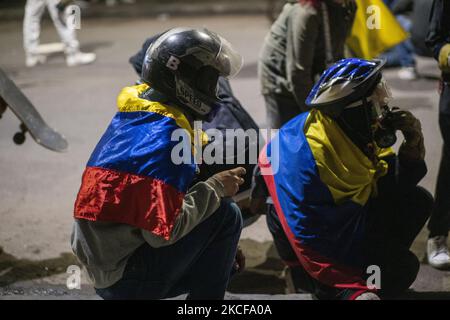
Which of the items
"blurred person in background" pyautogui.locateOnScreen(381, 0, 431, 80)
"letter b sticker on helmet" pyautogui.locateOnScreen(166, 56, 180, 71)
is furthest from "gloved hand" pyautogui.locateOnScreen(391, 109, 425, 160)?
"blurred person in background" pyautogui.locateOnScreen(381, 0, 431, 80)

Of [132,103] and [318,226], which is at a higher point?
[132,103]

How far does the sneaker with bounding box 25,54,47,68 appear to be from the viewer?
10.2 m

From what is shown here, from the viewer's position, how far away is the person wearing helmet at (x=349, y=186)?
3451 mm

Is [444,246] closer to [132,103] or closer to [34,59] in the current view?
[132,103]

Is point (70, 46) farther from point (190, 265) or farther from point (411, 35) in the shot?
point (190, 265)

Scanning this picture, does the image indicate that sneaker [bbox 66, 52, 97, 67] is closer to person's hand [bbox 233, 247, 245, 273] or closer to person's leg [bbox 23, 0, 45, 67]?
person's leg [bbox 23, 0, 45, 67]

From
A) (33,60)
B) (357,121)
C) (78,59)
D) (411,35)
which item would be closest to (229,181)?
(357,121)

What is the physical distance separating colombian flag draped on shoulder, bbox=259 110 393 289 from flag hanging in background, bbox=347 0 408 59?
1675mm

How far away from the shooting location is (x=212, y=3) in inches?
617

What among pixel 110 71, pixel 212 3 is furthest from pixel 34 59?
pixel 212 3

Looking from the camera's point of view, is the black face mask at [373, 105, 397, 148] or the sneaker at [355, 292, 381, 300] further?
the black face mask at [373, 105, 397, 148]

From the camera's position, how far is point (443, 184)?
4.10 metres

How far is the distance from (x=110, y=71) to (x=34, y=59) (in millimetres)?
1486

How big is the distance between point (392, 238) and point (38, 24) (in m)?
7.62
